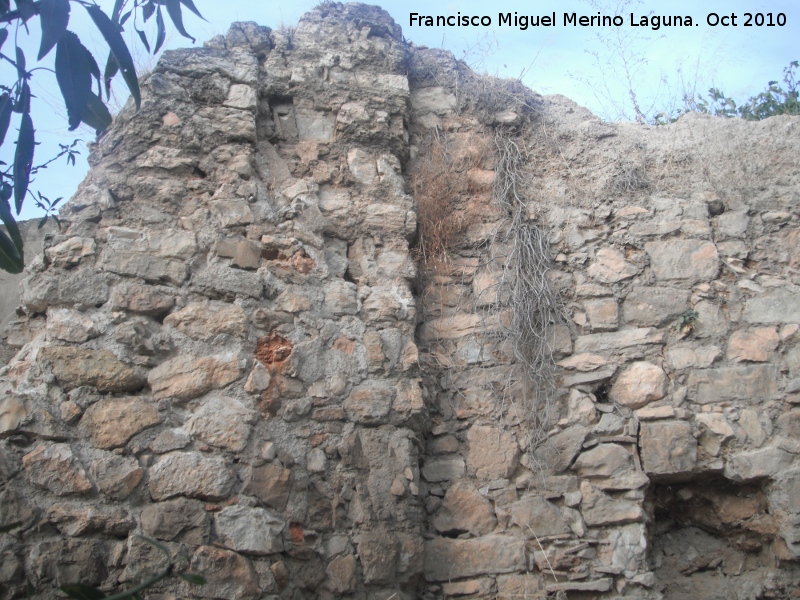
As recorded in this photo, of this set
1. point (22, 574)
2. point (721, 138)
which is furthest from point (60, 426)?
point (721, 138)

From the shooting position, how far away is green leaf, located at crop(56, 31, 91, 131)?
1.44 m

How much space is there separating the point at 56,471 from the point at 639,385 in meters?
2.25

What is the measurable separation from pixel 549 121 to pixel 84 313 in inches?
101

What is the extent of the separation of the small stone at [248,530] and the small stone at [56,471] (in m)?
0.44

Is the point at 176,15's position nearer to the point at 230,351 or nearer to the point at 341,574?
the point at 230,351

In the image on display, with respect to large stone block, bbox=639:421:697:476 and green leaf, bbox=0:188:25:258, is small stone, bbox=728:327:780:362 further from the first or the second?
green leaf, bbox=0:188:25:258

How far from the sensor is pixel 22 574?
6.89 feet

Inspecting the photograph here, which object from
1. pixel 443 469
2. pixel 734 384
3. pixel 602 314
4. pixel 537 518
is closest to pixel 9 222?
pixel 443 469

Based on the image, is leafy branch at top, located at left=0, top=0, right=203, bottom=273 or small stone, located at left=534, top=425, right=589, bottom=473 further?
small stone, located at left=534, top=425, right=589, bottom=473

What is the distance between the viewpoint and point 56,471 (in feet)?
7.54

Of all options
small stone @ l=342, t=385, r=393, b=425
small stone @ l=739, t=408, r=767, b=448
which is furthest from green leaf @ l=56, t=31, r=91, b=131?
small stone @ l=739, t=408, r=767, b=448

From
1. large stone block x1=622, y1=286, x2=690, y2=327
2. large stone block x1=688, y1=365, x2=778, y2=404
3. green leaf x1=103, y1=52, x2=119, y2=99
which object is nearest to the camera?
green leaf x1=103, y1=52, x2=119, y2=99

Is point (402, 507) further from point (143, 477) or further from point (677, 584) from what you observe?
point (677, 584)

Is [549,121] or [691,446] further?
[549,121]
